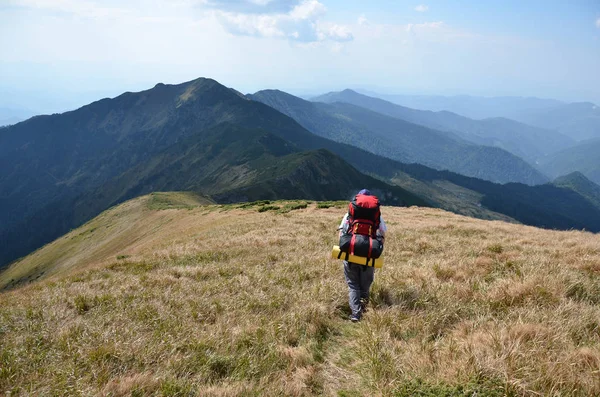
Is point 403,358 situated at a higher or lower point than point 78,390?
higher

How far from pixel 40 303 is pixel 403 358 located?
9389mm

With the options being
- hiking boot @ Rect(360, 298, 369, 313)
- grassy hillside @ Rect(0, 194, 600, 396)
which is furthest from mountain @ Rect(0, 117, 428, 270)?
hiking boot @ Rect(360, 298, 369, 313)

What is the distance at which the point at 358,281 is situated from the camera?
7633 millimetres

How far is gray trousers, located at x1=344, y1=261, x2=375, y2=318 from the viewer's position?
7434 millimetres

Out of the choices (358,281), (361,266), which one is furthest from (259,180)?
(361,266)

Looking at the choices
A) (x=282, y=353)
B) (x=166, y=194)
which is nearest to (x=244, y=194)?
(x=166, y=194)

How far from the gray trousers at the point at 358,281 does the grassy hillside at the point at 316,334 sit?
1.40 feet

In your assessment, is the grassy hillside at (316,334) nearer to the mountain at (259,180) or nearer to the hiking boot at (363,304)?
the hiking boot at (363,304)

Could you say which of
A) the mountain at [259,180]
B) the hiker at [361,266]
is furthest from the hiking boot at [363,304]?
the mountain at [259,180]

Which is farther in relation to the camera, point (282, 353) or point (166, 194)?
point (166, 194)

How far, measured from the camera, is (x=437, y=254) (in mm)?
12547

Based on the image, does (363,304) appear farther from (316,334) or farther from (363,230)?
(363,230)

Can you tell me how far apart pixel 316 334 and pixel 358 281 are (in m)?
1.77

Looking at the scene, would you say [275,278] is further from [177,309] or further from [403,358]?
[403,358]
